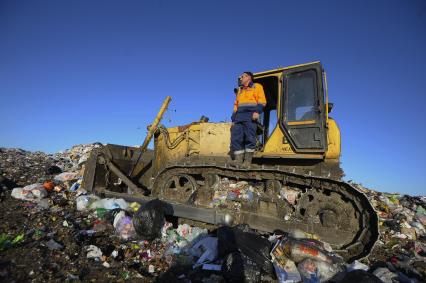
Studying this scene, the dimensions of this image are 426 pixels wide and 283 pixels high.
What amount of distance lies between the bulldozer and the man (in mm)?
200

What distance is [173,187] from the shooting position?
580 cm

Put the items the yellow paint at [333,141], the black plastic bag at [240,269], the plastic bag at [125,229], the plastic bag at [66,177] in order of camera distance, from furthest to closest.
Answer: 1. the plastic bag at [66,177]
2. the yellow paint at [333,141]
3. the plastic bag at [125,229]
4. the black plastic bag at [240,269]

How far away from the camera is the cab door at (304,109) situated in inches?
175

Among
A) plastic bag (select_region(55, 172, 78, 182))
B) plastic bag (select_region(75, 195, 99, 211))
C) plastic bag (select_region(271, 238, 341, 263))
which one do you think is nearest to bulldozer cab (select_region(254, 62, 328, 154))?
plastic bag (select_region(271, 238, 341, 263))

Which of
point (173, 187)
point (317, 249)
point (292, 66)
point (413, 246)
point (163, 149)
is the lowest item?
point (413, 246)

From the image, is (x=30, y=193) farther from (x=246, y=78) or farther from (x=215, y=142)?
(x=246, y=78)

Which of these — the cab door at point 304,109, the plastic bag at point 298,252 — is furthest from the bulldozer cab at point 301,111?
the plastic bag at point 298,252

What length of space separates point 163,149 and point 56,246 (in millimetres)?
3411

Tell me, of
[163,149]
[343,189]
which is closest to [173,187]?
[163,149]

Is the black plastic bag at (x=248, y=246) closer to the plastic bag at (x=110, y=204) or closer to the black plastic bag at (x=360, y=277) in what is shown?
the black plastic bag at (x=360, y=277)

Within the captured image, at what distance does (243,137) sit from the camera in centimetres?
498

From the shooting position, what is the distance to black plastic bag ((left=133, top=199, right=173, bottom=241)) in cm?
390

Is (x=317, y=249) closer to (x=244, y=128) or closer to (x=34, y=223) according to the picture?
(x=244, y=128)

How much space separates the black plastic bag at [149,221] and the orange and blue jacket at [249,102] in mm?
2120
